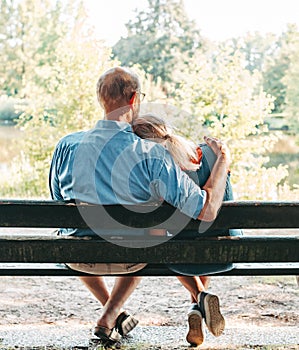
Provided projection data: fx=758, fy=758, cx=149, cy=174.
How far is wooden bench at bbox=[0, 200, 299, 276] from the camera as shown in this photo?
2051 mm

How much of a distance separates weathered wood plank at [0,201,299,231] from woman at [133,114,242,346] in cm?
8

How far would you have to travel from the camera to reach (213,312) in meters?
2.31

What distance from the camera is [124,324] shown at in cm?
253

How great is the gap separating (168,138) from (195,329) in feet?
2.04

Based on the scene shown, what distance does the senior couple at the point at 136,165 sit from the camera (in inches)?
82.5

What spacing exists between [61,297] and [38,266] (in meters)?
1.35

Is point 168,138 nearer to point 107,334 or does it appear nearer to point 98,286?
point 98,286

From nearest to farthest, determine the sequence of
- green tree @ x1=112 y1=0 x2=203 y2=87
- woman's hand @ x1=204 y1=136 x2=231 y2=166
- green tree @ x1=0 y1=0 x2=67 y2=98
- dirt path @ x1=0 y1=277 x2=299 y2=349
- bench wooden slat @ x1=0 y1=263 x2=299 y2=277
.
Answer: woman's hand @ x1=204 y1=136 x2=231 y2=166 < bench wooden slat @ x1=0 y1=263 x2=299 y2=277 < dirt path @ x1=0 y1=277 x2=299 y2=349 < green tree @ x1=0 y1=0 x2=67 y2=98 < green tree @ x1=112 y1=0 x2=203 y2=87

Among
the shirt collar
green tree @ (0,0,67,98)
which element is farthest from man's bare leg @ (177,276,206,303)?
green tree @ (0,0,67,98)

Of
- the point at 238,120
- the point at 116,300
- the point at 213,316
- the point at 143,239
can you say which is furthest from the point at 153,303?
the point at 238,120

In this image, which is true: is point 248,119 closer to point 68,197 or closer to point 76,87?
point 76,87

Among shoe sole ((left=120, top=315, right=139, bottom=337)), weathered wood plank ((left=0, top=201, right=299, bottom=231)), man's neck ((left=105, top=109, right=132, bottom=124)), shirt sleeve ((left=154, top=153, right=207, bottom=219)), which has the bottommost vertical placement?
shoe sole ((left=120, top=315, right=139, bottom=337))

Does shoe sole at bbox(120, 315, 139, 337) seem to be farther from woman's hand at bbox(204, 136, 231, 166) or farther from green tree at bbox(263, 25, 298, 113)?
green tree at bbox(263, 25, 298, 113)

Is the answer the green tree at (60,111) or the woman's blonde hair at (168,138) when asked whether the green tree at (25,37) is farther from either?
the woman's blonde hair at (168,138)
